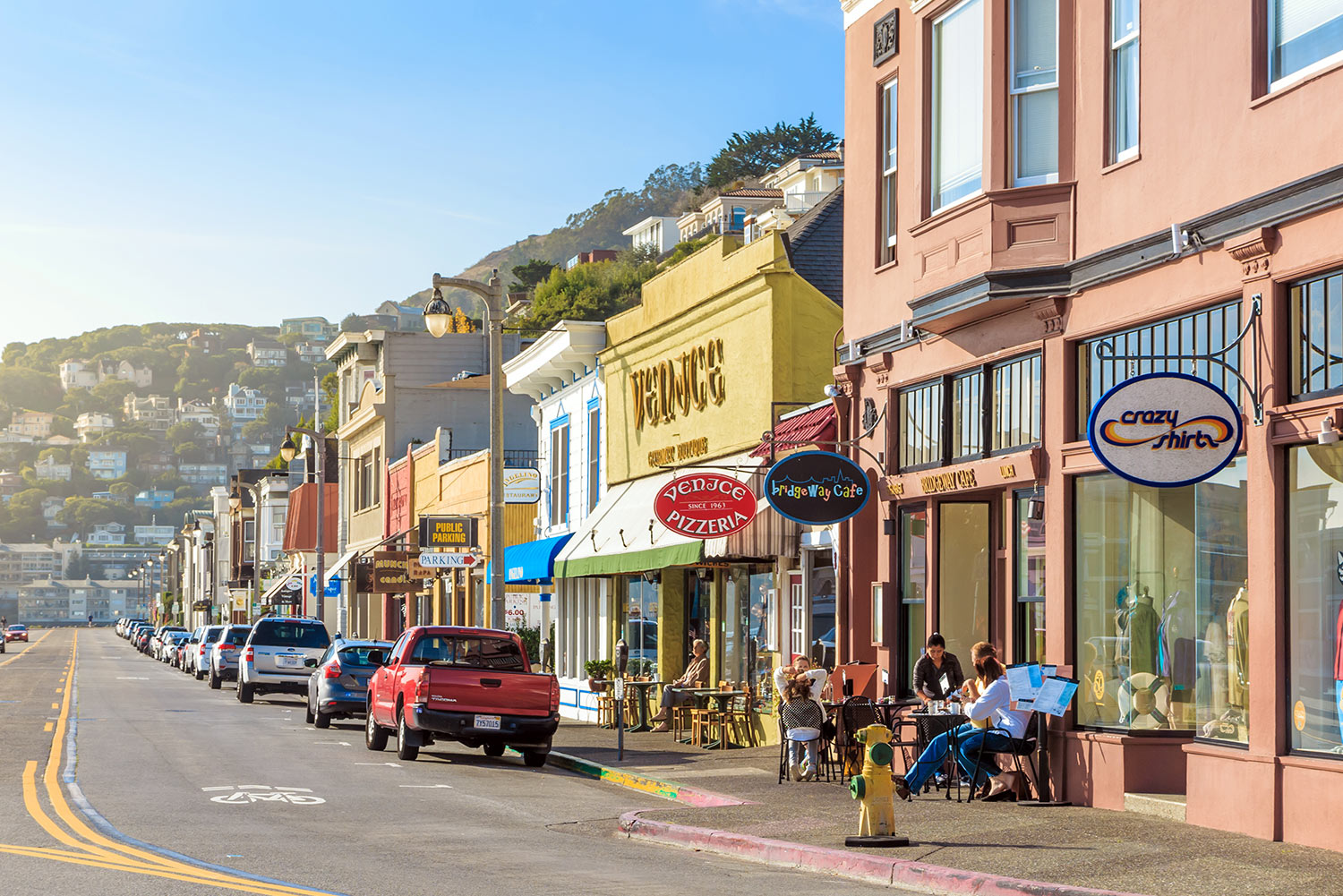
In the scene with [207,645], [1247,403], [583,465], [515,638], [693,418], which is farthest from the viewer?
[207,645]

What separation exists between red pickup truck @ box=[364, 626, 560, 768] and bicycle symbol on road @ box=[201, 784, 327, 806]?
12.5 ft

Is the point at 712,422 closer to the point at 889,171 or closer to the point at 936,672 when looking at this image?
the point at 889,171

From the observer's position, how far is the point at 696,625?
27.9 meters

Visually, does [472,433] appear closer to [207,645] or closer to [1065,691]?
[207,645]

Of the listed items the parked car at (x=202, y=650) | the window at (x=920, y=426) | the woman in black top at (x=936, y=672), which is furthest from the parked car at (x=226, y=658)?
the woman in black top at (x=936, y=672)

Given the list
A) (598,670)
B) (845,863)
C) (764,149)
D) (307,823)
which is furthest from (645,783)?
(764,149)

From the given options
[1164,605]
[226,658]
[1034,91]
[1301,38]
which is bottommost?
[226,658]

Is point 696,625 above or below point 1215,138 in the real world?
below

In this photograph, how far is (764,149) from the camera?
5782 inches

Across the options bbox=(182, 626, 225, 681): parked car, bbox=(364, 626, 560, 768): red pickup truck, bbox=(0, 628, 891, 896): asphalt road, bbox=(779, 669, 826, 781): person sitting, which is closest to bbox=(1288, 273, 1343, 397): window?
bbox=(0, 628, 891, 896): asphalt road

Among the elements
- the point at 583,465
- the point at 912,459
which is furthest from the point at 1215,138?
the point at 583,465

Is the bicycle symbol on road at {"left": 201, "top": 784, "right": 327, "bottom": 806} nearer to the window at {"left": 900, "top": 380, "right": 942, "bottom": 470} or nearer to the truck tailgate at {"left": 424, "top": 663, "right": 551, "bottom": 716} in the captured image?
the truck tailgate at {"left": 424, "top": 663, "right": 551, "bottom": 716}

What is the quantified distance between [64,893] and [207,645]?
43.5 metres

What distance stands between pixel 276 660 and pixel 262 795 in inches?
821
